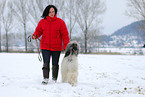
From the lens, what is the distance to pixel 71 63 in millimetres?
3816

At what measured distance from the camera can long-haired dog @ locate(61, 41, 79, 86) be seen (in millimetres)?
3777

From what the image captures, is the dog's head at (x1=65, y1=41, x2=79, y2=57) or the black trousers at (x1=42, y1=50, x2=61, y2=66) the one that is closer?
the dog's head at (x1=65, y1=41, x2=79, y2=57)

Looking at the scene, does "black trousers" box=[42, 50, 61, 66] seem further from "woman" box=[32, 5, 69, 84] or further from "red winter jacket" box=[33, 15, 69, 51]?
"red winter jacket" box=[33, 15, 69, 51]

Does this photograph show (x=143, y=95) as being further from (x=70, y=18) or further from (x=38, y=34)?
(x=70, y=18)

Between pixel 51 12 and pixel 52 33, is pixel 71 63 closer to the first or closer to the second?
pixel 52 33

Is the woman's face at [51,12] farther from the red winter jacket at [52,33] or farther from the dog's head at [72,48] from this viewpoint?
the dog's head at [72,48]

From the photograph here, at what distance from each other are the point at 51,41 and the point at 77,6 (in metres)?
18.4

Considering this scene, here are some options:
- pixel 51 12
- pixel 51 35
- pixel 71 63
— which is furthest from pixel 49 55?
pixel 51 12

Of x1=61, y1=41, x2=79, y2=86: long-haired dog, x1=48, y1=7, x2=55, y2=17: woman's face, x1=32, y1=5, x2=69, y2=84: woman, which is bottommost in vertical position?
x1=61, y1=41, x2=79, y2=86: long-haired dog

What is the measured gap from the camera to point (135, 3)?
16.6 meters

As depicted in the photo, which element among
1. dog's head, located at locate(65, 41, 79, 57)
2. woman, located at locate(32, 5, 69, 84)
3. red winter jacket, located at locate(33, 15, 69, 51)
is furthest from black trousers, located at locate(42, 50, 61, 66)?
dog's head, located at locate(65, 41, 79, 57)

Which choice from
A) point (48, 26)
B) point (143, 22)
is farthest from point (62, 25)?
point (143, 22)

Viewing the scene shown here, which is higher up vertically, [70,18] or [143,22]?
[70,18]

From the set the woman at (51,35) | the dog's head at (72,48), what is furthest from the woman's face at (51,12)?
the dog's head at (72,48)
